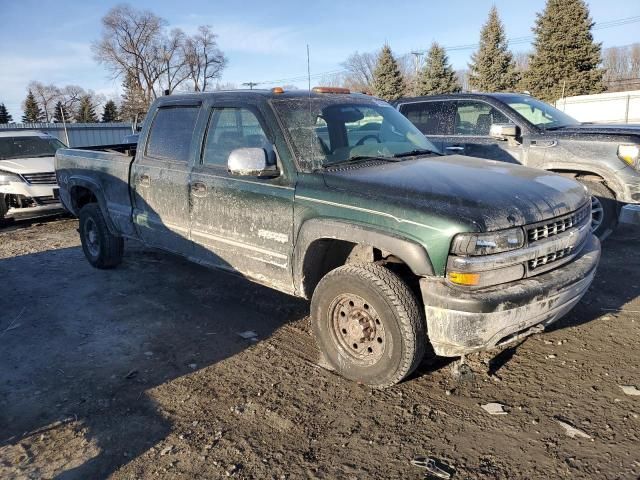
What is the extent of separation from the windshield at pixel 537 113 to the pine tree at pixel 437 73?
39514 mm

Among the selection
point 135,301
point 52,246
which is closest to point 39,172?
point 52,246

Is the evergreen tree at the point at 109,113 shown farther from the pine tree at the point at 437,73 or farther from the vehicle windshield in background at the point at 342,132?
the vehicle windshield in background at the point at 342,132

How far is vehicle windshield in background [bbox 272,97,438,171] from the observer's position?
3.89 metres

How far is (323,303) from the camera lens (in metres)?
3.56

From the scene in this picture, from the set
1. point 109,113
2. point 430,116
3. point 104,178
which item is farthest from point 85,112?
point 104,178

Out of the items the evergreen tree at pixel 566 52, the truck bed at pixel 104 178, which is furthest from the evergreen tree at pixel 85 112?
the truck bed at pixel 104 178

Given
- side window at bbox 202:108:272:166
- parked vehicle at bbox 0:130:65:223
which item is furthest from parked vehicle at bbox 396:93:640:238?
parked vehicle at bbox 0:130:65:223

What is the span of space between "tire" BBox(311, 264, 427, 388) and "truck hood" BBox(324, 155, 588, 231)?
0.51 m

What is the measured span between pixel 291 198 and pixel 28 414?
2225 millimetres

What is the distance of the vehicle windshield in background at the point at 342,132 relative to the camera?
389 cm

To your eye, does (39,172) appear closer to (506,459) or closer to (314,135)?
(314,135)

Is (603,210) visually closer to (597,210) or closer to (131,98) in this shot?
(597,210)

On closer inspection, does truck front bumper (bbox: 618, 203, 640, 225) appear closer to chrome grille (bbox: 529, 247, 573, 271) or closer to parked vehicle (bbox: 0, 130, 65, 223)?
chrome grille (bbox: 529, 247, 573, 271)

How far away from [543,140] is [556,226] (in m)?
3.79
